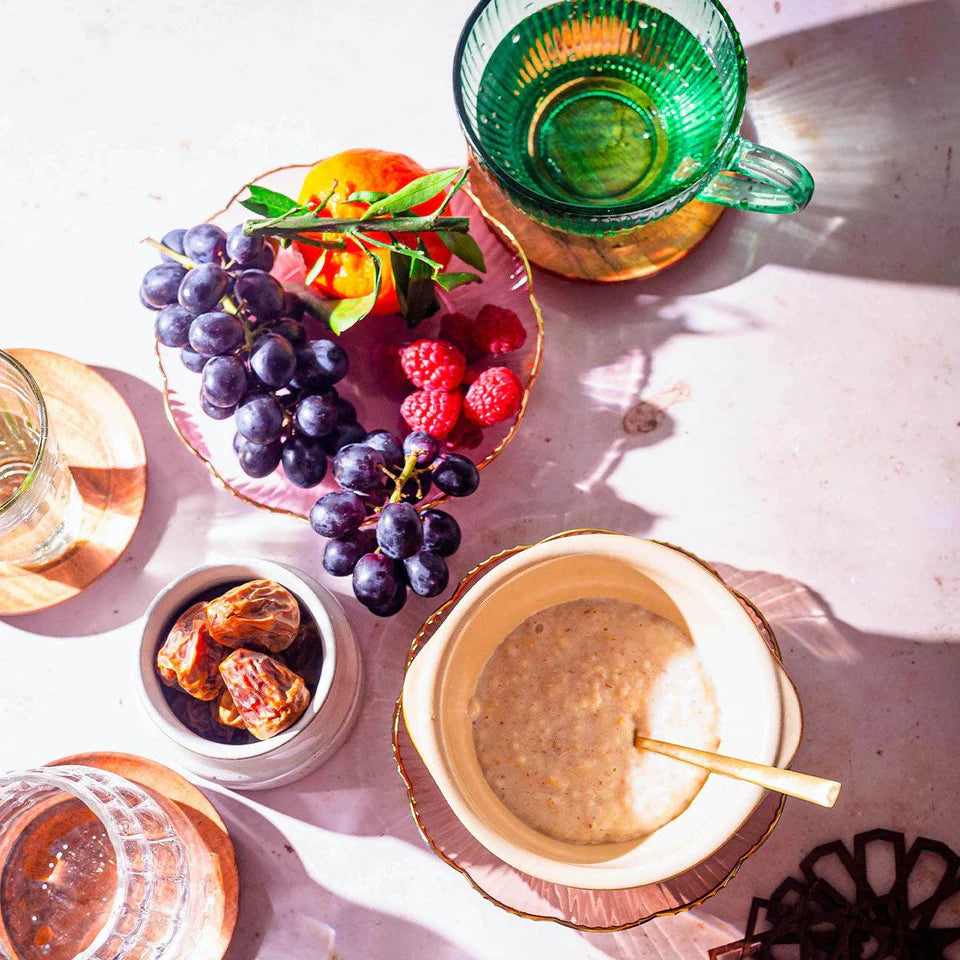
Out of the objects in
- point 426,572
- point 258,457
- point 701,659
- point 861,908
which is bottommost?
point 861,908

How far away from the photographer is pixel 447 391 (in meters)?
0.82

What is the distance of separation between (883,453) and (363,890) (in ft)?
1.93

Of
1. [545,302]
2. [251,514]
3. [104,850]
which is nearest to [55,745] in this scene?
[104,850]

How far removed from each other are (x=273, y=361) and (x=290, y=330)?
5 centimetres

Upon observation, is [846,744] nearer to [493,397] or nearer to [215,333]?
[493,397]

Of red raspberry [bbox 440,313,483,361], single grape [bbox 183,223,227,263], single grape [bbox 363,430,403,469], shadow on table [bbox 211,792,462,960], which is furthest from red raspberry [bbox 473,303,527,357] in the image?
shadow on table [bbox 211,792,462,960]

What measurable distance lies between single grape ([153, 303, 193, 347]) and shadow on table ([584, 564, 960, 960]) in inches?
19.4

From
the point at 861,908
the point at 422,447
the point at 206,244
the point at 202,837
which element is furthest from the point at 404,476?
the point at 861,908

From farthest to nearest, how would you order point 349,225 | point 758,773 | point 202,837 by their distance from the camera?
point 202,837 < point 349,225 < point 758,773

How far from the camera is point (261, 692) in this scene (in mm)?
771

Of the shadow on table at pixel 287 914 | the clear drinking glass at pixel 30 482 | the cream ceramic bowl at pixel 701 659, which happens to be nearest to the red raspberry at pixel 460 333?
the cream ceramic bowl at pixel 701 659

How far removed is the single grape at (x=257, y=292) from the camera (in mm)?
801

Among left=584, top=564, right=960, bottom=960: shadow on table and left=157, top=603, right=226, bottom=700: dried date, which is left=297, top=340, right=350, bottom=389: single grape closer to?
left=157, top=603, right=226, bottom=700: dried date

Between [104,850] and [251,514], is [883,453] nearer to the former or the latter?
[251,514]
